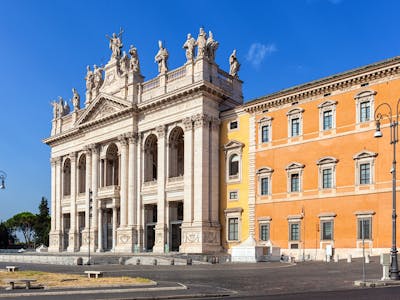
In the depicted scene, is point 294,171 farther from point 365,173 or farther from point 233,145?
point 233,145

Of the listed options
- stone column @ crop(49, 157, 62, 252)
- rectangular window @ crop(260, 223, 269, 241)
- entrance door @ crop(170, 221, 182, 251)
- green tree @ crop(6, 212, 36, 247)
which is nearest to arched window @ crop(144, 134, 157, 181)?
entrance door @ crop(170, 221, 182, 251)

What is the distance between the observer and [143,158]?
5812 centimetres

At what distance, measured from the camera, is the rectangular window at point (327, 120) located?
44.9m

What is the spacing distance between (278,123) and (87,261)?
2023 cm

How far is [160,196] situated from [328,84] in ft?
67.0

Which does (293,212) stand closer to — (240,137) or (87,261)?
(240,137)

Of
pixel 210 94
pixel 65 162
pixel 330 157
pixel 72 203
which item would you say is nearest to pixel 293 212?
pixel 330 157

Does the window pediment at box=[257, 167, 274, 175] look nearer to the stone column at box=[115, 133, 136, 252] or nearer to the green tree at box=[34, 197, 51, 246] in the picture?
the stone column at box=[115, 133, 136, 252]

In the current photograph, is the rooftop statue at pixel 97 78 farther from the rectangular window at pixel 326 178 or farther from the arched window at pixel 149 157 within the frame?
the rectangular window at pixel 326 178

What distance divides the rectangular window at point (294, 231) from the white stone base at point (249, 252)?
13.0 ft

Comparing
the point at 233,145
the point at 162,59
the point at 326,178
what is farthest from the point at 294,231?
the point at 162,59

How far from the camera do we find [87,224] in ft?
214

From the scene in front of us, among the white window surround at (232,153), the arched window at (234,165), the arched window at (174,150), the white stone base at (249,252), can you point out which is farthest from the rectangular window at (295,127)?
the arched window at (174,150)

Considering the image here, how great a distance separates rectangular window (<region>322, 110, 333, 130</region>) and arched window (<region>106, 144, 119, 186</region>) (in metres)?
27.4
